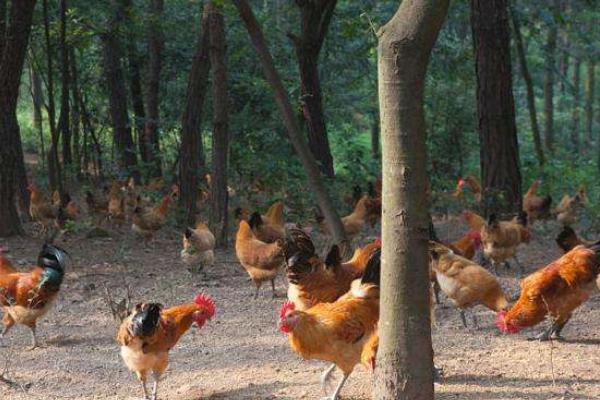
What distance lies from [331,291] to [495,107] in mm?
5889

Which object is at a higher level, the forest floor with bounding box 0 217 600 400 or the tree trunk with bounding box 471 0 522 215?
the tree trunk with bounding box 471 0 522 215

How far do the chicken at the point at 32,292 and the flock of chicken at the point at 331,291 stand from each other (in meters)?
0.01

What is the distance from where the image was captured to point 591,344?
7211 millimetres

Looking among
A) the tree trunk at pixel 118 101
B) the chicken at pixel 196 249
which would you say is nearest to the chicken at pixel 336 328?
the chicken at pixel 196 249

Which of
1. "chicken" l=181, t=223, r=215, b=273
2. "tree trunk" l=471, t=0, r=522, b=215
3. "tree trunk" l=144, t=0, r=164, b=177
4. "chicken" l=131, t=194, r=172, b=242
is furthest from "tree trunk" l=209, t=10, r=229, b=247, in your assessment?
"tree trunk" l=144, t=0, r=164, b=177

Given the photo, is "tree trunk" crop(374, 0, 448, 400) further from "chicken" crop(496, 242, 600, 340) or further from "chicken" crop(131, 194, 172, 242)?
"chicken" crop(131, 194, 172, 242)

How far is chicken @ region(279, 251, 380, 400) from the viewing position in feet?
19.0

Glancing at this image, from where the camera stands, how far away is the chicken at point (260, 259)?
9336 millimetres

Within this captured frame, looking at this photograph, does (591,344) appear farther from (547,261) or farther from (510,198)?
(510,198)

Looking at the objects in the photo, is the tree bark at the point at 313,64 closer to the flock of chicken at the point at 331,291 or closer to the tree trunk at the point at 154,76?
the tree trunk at the point at 154,76

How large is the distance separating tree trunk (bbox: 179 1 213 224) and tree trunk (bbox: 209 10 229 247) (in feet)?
1.21

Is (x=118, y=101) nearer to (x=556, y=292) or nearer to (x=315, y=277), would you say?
(x=315, y=277)

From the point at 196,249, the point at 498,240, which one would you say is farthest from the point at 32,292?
the point at 498,240

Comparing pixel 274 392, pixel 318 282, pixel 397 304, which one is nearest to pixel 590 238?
pixel 318 282
